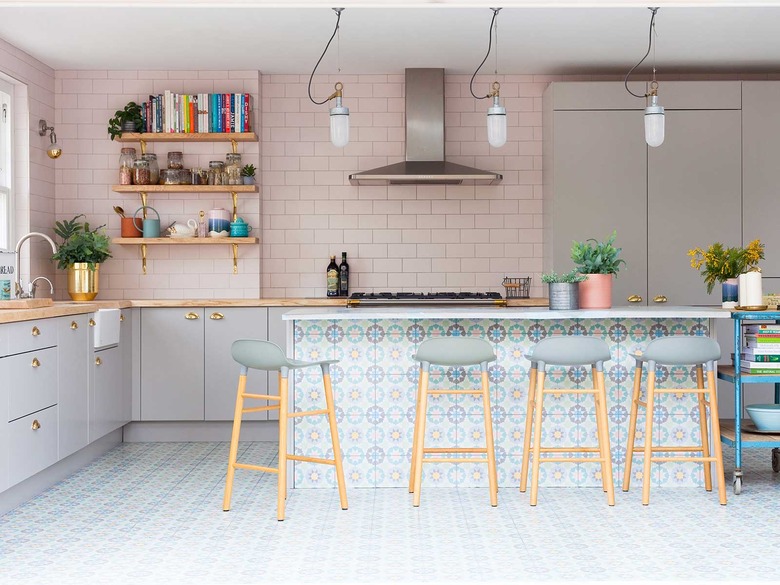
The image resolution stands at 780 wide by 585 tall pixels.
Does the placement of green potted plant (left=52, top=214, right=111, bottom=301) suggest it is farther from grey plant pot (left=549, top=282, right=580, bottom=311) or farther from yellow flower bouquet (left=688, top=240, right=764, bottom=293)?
yellow flower bouquet (left=688, top=240, right=764, bottom=293)

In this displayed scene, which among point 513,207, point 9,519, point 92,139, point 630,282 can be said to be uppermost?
point 92,139

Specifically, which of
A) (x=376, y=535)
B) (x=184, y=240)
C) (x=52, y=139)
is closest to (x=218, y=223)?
(x=184, y=240)

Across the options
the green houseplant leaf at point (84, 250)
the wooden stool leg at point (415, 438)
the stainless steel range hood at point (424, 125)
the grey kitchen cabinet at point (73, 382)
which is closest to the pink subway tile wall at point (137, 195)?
the green houseplant leaf at point (84, 250)

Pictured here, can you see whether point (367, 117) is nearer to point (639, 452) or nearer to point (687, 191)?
point (687, 191)

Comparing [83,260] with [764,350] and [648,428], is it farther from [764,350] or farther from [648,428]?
[764,350]

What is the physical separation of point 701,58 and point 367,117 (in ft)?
8.04

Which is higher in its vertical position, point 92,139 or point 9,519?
point 92,139

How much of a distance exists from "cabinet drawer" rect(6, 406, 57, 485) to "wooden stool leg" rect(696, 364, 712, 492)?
325cm

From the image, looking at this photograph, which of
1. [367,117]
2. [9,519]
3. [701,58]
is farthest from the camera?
[367,117]

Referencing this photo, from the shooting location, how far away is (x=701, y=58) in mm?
6141

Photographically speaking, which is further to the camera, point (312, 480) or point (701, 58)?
point (701, 58)

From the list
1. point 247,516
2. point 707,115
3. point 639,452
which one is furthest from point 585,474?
point 707,115

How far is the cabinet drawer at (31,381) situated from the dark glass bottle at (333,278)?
238cm

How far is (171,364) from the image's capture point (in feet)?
19.2
